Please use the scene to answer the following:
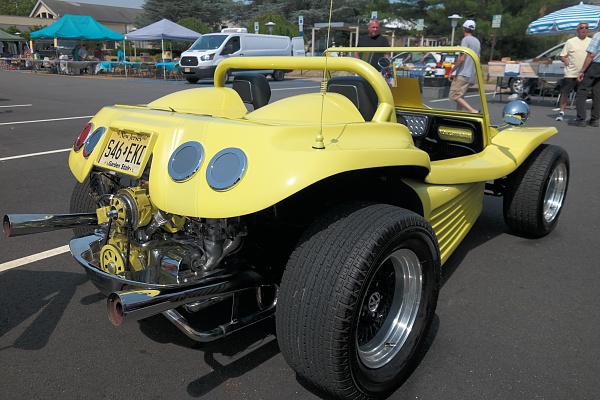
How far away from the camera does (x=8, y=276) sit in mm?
3133

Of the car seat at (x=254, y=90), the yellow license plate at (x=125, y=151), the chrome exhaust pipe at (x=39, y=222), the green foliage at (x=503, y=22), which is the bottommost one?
the chrome exhaust pipe at (x=39, y=222)

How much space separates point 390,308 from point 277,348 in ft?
1.95

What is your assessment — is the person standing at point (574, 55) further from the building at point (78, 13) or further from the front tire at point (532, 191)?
the building at point (78, 13)

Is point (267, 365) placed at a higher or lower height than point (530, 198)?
lower

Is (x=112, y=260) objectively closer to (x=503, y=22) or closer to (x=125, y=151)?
(x=125, y=151)

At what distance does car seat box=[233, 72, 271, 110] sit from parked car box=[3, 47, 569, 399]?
0.21 metres

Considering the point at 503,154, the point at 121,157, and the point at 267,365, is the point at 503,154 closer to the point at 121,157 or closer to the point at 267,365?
the point at 267,365

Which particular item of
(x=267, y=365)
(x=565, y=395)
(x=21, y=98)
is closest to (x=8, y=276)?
(x=267, y=365)

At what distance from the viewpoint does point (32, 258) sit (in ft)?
11.2

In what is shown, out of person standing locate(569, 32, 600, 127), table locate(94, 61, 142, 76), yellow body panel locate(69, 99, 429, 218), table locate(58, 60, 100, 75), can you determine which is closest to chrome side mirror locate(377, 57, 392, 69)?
yellow body panel locate(69, 99, 429, 218)

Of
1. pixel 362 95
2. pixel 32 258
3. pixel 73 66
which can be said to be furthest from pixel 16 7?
pixel 362 95

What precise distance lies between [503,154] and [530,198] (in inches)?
17.4

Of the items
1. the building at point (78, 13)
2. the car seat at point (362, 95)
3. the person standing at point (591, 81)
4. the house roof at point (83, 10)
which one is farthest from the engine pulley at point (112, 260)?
the house roof at point (83, 10)

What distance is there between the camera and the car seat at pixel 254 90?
3295mm
